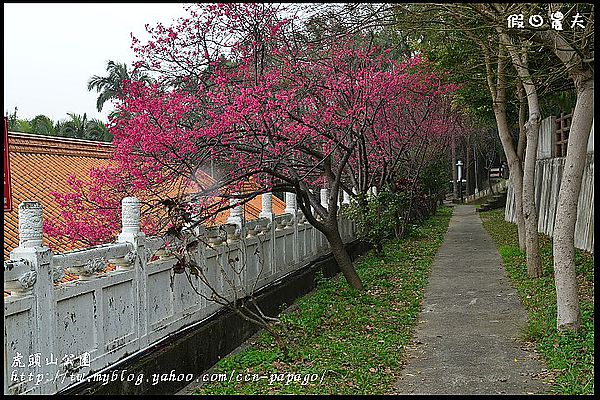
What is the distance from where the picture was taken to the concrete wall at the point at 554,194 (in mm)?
14722

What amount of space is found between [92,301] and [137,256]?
833 millimetres

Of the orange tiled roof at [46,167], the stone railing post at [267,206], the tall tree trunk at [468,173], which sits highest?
the tall tree trunk at [468,173]

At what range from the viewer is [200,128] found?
877 centimetres

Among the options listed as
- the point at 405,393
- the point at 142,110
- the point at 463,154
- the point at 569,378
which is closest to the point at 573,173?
the point at 569,378

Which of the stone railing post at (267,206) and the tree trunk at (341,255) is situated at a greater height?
the stone railing post at (267,206)

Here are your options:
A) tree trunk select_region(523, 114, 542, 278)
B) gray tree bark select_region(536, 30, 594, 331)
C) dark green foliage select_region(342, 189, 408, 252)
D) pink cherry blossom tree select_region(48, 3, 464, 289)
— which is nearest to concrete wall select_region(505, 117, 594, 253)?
tree trunk select_region(523, 114, 542, 278)

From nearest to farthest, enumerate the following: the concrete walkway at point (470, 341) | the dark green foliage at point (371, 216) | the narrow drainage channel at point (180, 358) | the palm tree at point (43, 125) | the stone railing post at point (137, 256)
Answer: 1. the narrow drainage channel at point (180, 358)
2. the stone railing post at point (137, 256)
3. the concrete walkway at point (470, 341)
4. the dark green foliage at point (371, 216)
5. the palm tree at point (43, 125)

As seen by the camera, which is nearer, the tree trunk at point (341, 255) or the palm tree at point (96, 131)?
the tree trunk at point (341, 255)

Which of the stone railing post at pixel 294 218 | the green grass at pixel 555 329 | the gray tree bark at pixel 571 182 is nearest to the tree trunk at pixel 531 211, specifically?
the green grass at pixel 555 329

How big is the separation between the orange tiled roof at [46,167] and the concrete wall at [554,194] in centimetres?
774

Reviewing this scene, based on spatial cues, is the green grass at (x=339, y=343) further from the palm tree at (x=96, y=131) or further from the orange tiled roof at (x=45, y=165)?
the palm tree at (x=96, y=131)

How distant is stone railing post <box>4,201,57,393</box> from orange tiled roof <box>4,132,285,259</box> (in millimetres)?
3508

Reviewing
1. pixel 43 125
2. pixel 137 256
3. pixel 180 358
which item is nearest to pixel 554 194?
pixel 43 125

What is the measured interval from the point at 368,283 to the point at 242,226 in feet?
12.1
